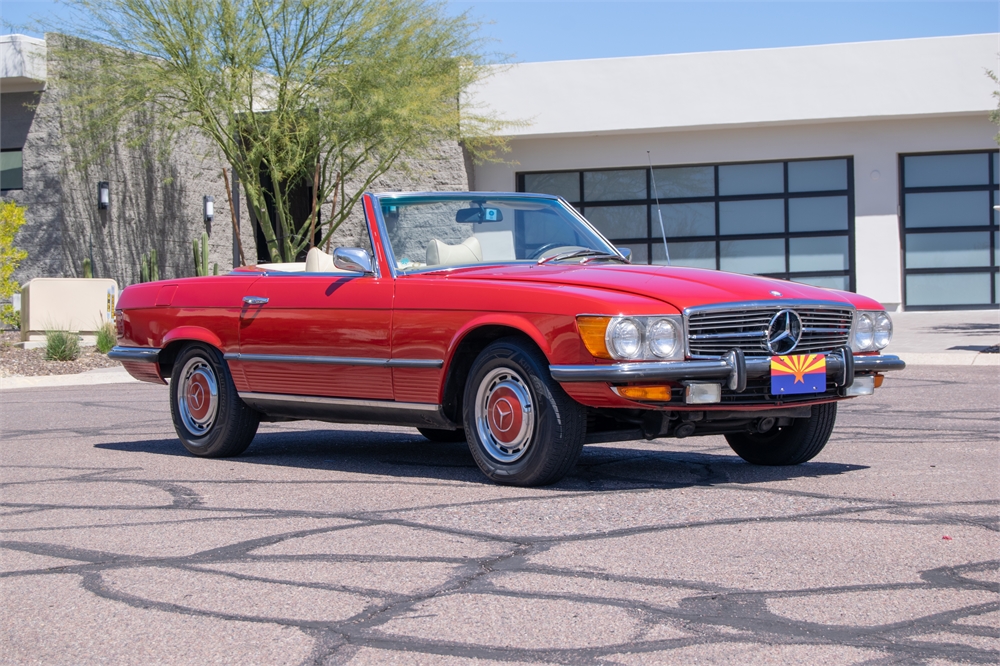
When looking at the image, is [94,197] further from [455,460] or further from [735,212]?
[455,460]

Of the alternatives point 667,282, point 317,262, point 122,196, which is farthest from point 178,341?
point 122,196

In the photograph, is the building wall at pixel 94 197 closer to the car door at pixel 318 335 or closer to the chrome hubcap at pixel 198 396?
the chrome hubcap at pixel 198 396

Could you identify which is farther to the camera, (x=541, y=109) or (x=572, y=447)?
(x=541, y=109)

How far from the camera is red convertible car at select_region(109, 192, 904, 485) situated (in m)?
5.71

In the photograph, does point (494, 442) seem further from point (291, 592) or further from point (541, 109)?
point (541, 109)

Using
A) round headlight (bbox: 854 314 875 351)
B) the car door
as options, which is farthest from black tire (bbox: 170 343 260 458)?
round headlight (bbox: 854 314 875 351)

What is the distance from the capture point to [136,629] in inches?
145

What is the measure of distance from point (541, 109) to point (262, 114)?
5791 millimetres

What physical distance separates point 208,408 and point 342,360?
1.35 metres

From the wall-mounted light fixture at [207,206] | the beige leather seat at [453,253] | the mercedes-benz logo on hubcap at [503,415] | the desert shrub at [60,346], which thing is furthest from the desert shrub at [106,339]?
the mercedes-benz logo on hubcap at [503,415]

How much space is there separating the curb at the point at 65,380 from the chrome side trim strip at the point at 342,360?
27.5ft

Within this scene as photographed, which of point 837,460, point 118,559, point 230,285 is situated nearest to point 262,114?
point 230,285

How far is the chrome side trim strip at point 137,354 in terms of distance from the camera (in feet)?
26.3

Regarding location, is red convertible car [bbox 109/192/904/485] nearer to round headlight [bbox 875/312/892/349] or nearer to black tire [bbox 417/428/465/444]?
round headlight [bbox 875/312/892/349]
